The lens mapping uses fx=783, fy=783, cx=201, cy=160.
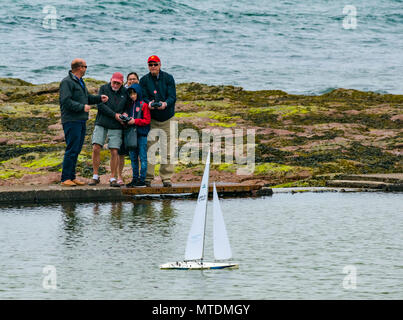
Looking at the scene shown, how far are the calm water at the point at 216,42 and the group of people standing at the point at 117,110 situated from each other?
125ft

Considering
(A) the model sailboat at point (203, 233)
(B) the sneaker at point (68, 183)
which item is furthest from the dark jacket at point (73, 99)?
(A) the model sailboat at point (203, 233)

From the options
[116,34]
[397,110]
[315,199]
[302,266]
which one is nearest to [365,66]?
[116,34]

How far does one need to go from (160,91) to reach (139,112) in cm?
58

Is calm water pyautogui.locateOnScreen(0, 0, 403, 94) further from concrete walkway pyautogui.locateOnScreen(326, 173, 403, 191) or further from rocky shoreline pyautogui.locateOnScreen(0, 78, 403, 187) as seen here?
concrete walkway pyautogui.locateOnScreen(326, 173, 403, 191)

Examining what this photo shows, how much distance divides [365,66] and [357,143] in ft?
140

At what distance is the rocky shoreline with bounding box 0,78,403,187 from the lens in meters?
18.8

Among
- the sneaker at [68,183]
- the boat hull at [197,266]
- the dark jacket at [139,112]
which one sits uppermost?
the dark jacket at [139,112]

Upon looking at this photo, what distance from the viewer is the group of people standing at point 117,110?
1461cm

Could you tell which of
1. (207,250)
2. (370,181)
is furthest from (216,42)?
(207,250)

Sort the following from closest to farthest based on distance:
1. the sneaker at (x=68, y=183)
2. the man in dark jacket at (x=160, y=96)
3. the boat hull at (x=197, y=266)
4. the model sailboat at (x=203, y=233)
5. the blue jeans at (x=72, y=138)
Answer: the model sailboat at (x=203, y=233) → the boat hull at (x=197, y=266) → the blue jeans at (x=72, y=138) → the man in dark jacket at (x=160, y=96) → the sneaker at (x=68, y=183)

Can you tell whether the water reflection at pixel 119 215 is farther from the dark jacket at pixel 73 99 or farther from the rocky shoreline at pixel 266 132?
the rocky shoreline at pixel 266 132

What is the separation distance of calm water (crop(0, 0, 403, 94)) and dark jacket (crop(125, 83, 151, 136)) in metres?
38.3

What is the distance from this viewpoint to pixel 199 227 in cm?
849

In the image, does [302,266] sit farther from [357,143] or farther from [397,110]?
[397,110]
